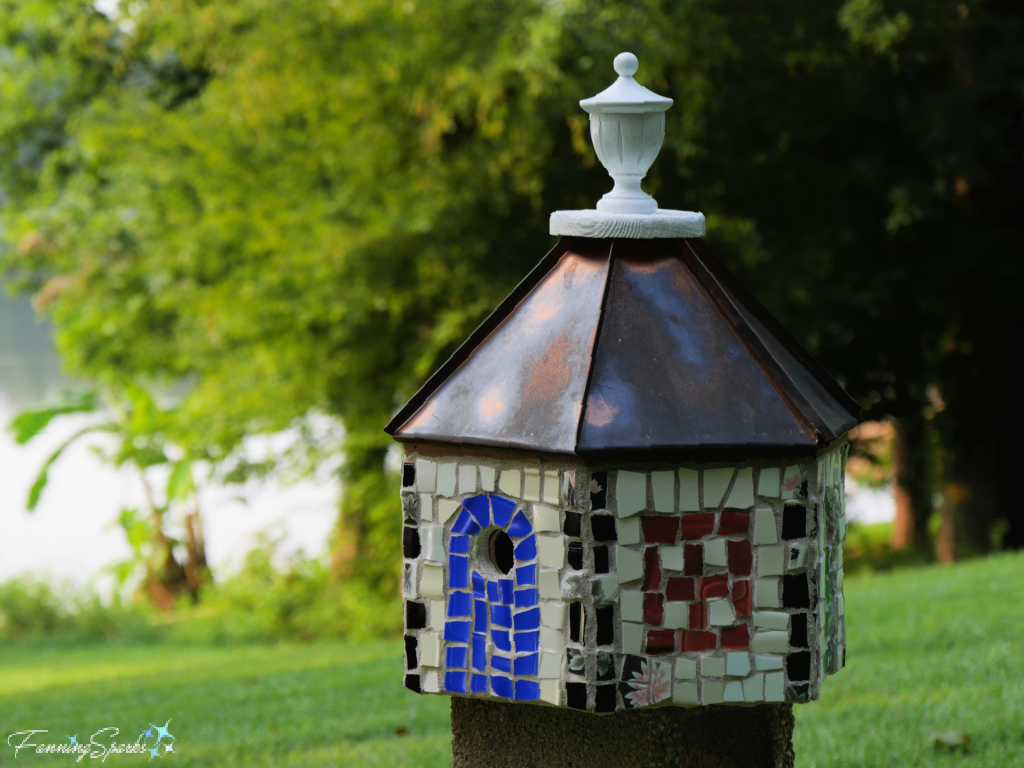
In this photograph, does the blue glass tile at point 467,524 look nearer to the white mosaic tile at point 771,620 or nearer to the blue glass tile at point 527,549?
the blue glass tile at point 527,549

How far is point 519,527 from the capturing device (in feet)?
9.20

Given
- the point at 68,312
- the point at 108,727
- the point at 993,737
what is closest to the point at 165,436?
the point at 68,312

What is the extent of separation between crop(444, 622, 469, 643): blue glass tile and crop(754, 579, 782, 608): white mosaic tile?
0.71 m

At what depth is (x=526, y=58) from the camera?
8.97 metres

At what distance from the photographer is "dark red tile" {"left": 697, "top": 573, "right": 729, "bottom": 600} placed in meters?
2.75

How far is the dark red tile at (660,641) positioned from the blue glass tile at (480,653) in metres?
0.42

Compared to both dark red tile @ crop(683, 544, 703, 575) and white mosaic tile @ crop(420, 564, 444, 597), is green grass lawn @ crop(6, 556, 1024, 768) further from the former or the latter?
dark red tile @ crop(683, 544, 703, 575)

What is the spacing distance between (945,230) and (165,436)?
29.7ft

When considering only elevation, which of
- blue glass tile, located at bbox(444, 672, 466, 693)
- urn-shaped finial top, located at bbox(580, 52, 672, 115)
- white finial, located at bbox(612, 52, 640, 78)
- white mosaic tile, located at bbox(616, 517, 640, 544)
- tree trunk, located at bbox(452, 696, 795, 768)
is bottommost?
tree trunk, located at bbox(452, 696, 795, 768)

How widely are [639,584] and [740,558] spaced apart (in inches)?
10.0

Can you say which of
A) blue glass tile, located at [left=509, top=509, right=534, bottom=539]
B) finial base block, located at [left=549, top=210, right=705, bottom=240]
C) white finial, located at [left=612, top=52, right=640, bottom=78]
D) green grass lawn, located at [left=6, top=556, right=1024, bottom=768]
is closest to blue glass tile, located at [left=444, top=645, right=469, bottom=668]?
blue glass tile, located at [left=509, top=509, right=534, bottom=539]

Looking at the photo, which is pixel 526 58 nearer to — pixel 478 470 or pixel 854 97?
pixel 854 97

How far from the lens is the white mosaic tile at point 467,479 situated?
2877 millimetres

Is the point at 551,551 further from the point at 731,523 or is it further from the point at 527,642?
the point at 731,523
